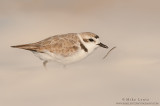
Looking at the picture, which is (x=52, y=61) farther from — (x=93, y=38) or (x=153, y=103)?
(x=153, y=103)

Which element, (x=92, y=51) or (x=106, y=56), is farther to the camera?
(x=106, y=56)

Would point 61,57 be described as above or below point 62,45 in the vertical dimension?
below

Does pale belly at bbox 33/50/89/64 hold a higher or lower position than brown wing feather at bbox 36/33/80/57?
lower

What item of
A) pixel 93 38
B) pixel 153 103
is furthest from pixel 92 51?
pixel 153 103

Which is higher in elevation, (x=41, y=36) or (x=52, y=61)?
(x=41, y=36)

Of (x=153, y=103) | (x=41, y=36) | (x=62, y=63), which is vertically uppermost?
(x=41, y=36)

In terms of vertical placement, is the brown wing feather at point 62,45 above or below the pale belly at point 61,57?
above

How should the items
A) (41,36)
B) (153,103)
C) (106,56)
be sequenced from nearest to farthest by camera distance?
(153,103) < (106,56) < (41,36)

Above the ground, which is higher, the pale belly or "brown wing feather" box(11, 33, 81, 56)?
"brown wing feather" box(11, 33, 81, 56)
